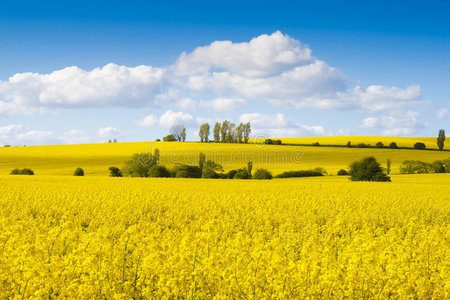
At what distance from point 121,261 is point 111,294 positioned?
0.62 metres

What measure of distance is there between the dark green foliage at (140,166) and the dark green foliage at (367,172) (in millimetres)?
24319

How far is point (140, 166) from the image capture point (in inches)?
2007

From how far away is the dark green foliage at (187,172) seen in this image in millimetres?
49031

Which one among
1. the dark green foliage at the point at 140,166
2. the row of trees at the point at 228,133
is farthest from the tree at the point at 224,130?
the dark green foliage at the point at 140,166

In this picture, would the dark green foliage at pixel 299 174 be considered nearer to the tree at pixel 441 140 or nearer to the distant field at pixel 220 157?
the distant field at pixel 220 157

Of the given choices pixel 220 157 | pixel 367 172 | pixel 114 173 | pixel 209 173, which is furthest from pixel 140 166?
pixel 367 172

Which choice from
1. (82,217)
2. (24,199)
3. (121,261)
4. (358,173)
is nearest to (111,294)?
(121,261)

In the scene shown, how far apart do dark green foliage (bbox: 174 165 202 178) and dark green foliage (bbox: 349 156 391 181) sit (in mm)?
18097

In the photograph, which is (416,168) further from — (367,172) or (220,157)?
(220,157)

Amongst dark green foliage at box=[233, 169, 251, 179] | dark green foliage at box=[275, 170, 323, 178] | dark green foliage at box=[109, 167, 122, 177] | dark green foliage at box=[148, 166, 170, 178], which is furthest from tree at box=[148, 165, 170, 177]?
dark green foliage at box=[275, 170, 323, 178]

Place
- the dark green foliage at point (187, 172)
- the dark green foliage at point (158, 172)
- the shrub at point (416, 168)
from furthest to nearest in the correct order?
1. the shrub at point (416, 168)
2. the dark green foliage at point (187, 172)
3. the dark green foliage at point (158, 172)

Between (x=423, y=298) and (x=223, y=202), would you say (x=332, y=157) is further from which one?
(x=423, y=298)

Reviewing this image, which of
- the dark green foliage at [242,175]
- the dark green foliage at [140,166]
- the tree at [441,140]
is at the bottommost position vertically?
the dark green foliage at [242,175]

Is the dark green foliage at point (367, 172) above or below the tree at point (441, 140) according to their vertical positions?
below
